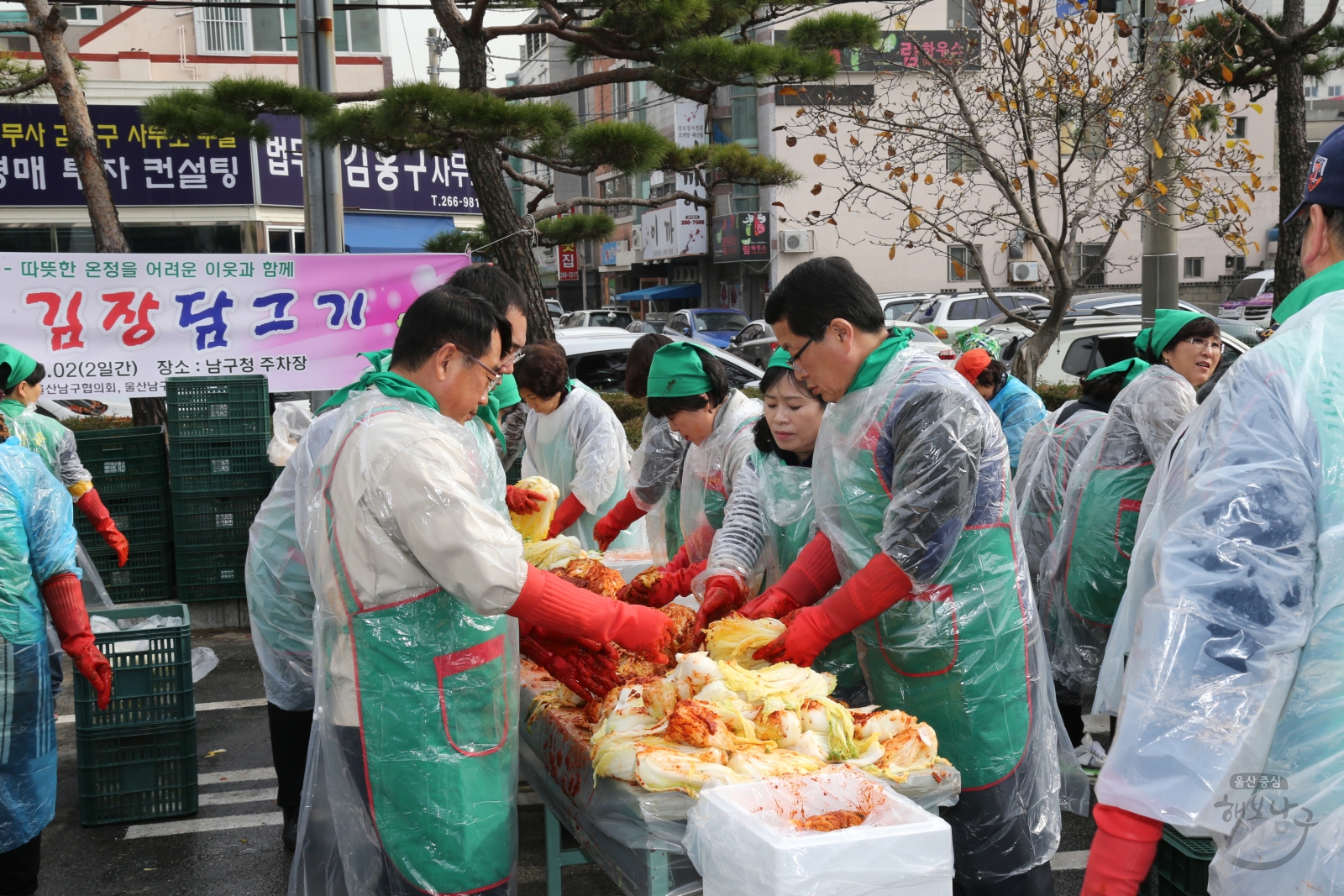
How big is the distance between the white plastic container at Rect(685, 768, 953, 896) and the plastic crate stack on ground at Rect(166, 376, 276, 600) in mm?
5758

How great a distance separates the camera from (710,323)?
77.2 ft

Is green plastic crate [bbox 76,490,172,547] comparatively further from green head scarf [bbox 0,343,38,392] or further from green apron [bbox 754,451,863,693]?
green apron [bbox 754,451,863,693]

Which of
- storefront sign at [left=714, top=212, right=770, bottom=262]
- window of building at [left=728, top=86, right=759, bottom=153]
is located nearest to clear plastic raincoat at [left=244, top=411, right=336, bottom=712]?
storefront sign at [left=714, top=212, right=770, bottom=262]

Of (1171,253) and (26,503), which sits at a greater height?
(1171,253)

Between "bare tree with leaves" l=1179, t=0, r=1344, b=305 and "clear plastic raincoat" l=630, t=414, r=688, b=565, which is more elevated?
"bare tree with leaves" l=1179, t=0, r=1344, b=305

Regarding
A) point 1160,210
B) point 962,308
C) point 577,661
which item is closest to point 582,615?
point 577,661

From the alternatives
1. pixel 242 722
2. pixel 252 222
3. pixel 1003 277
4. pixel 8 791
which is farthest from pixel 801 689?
pixel 1003 277

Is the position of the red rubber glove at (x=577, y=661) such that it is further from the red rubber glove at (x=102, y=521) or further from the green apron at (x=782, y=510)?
the red rubber glove at (x=102, y=521)

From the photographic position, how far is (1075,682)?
4621mm

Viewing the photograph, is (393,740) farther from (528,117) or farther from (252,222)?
(252,222)

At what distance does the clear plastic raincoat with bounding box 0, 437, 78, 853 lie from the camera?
10.6 feet

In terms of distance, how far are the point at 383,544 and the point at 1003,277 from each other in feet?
91.4

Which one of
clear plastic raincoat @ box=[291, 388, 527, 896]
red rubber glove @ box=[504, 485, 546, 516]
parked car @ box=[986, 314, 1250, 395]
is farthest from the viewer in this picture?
parked car @ box=[986, 314, 1250, 395]

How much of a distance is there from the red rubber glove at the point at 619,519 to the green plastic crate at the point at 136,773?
6.29 feet
